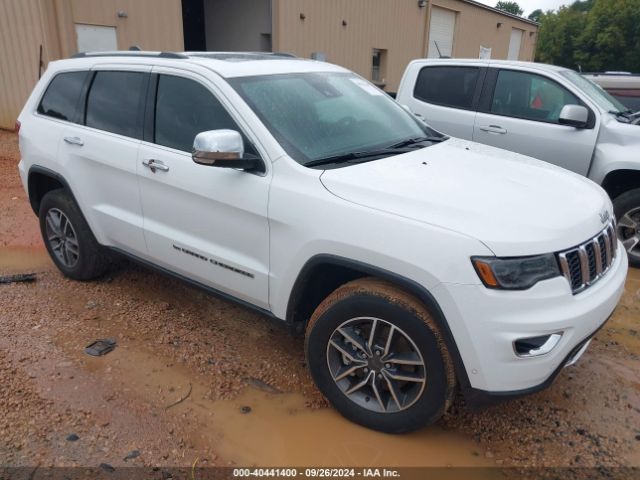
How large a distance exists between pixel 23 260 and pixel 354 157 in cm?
370

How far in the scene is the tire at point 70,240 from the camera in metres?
4.13

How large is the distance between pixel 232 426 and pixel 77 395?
3.13 ft

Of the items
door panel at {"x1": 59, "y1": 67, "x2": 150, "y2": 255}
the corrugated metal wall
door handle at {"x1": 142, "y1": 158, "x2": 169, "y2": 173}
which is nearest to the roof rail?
door panel at {"x1": 59, "y1": 67, "x2": 150, "y2": 255}

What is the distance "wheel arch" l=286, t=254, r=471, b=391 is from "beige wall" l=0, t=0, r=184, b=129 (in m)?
9.40

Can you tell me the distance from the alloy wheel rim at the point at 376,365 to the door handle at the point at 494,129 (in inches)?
152

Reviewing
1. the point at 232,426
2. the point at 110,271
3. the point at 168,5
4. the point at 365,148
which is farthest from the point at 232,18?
the point at 232,426

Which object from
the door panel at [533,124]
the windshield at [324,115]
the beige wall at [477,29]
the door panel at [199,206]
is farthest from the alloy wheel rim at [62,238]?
the beige wall at [477,29]

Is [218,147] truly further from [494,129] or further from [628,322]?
[494,129]

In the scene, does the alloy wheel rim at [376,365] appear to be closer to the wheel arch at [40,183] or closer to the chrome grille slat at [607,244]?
the chrome grille slat at [607,244]

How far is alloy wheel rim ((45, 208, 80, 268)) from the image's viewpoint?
4301mm

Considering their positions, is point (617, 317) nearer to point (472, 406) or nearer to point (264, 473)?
point (472, 406)

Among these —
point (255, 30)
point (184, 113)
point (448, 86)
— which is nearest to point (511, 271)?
point (184, 113)

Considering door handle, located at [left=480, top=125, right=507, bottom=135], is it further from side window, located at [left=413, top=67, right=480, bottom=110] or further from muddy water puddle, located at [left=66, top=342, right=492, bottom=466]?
muddy water puddle, located at [left=66, top=342, right=492, bottom=466]

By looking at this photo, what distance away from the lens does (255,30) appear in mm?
14414
